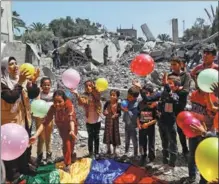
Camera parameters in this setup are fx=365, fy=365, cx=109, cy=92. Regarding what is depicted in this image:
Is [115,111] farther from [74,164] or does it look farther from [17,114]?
[17,114]

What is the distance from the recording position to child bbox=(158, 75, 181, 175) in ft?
16.0

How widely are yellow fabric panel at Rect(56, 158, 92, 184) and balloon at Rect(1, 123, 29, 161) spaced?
73 centimetres

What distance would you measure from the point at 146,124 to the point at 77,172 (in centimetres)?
122

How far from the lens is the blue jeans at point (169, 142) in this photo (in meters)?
4.98

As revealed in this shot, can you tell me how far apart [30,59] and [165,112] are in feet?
29.3

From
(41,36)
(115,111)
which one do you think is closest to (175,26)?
(41,36)

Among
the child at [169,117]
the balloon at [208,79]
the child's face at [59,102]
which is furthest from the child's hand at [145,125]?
the balloon at [208,79]

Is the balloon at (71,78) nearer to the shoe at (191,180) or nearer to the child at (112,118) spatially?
the child at (112,118)

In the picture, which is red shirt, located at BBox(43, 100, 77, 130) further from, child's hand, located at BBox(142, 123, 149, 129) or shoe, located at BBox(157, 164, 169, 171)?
shoe, located at BBox(157, 164, 169, 171)

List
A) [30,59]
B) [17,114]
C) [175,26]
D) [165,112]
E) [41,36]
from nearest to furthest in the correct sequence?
[17,114] → [165,112] → [30,59] → [175,26] → [41,36]

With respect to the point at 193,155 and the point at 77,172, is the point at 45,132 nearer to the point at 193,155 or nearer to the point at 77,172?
the point at 77,172

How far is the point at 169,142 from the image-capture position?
5062 millimetres

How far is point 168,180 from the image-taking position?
473cm

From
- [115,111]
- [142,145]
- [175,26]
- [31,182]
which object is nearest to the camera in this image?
[31,182]
